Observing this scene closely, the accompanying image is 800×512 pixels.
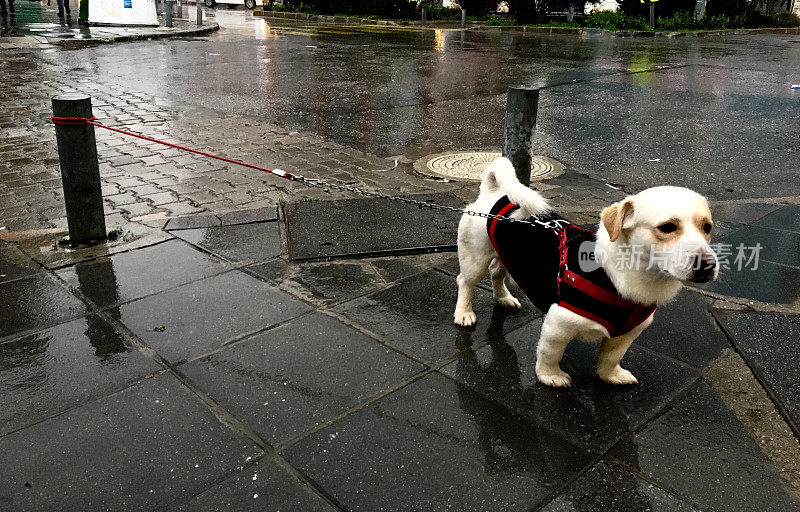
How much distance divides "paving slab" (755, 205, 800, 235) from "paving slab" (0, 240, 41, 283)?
18.0ft

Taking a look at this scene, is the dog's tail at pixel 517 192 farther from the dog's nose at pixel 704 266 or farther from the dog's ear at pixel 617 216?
the dog's nose at pixel 704 266

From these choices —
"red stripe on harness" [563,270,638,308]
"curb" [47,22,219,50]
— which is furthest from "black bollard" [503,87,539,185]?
"curb" [47,22,219,50]

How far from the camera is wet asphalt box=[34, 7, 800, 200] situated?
24.2ft

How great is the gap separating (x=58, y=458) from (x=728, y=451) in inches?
108


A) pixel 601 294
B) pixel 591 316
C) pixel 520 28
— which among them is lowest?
pixel 591 316

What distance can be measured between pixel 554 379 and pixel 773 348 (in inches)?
51.1

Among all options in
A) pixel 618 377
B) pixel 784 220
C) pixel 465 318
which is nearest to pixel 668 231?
pixel 618 377

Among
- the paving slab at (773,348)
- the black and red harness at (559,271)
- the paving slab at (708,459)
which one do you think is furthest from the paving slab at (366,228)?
the paving slab at (708,459)

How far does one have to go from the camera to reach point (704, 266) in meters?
2.29

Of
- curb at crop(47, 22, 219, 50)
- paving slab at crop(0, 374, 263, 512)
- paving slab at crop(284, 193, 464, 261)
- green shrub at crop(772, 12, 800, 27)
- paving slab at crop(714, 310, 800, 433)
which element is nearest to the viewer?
paving slab at crop(0, 374, 263, 512)

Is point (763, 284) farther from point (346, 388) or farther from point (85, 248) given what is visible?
point (85, 248)

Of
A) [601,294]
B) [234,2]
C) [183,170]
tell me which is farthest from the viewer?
[234,2]

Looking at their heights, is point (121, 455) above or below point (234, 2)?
below

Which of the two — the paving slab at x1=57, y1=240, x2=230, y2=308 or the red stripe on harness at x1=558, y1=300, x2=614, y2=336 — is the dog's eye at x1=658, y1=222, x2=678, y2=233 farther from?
the paving slab at x1=57, y1=240, x2=230, y2=308
